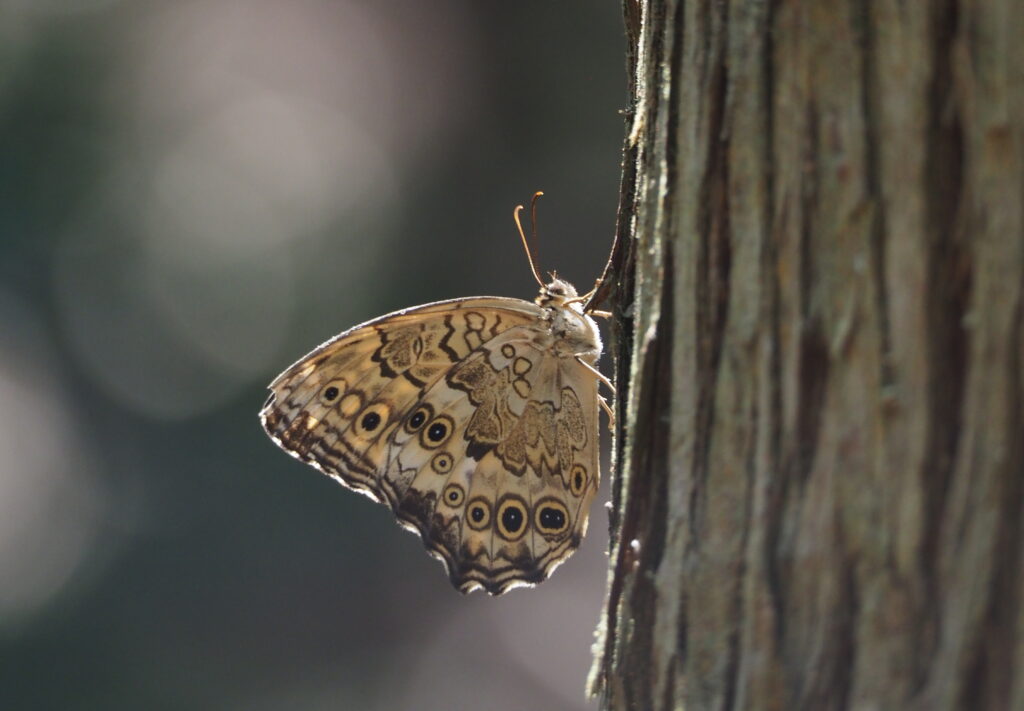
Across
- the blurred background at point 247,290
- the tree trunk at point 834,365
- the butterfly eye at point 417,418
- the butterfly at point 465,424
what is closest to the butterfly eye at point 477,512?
the butterfly at point 465,424

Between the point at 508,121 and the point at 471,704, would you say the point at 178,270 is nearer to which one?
the point at 508,121

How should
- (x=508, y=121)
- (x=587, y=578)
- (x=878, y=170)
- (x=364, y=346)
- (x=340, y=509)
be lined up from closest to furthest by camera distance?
(x=878, y=170), (x=364, y=346), (x=587, y=578), (x=340, y=509), (x=508, y=121)

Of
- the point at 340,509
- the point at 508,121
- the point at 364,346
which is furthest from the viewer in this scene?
the point at 508,121

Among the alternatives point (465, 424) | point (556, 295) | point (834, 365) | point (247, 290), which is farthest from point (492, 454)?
point (247, 290)

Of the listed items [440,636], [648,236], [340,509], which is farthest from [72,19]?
[648,236]

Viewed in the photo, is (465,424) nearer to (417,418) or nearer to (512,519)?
(417,418)

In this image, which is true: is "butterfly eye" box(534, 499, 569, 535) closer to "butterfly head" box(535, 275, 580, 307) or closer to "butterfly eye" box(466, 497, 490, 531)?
"butterfly eye" box(466, 497, 490, 531)

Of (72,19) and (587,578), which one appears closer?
(587,578)

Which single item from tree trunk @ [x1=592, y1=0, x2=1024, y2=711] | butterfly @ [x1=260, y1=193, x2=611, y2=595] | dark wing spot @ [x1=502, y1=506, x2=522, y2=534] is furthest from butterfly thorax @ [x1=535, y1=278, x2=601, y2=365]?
tree trunk @ [x1=592, y1=0, x2=1024, y2=711]
